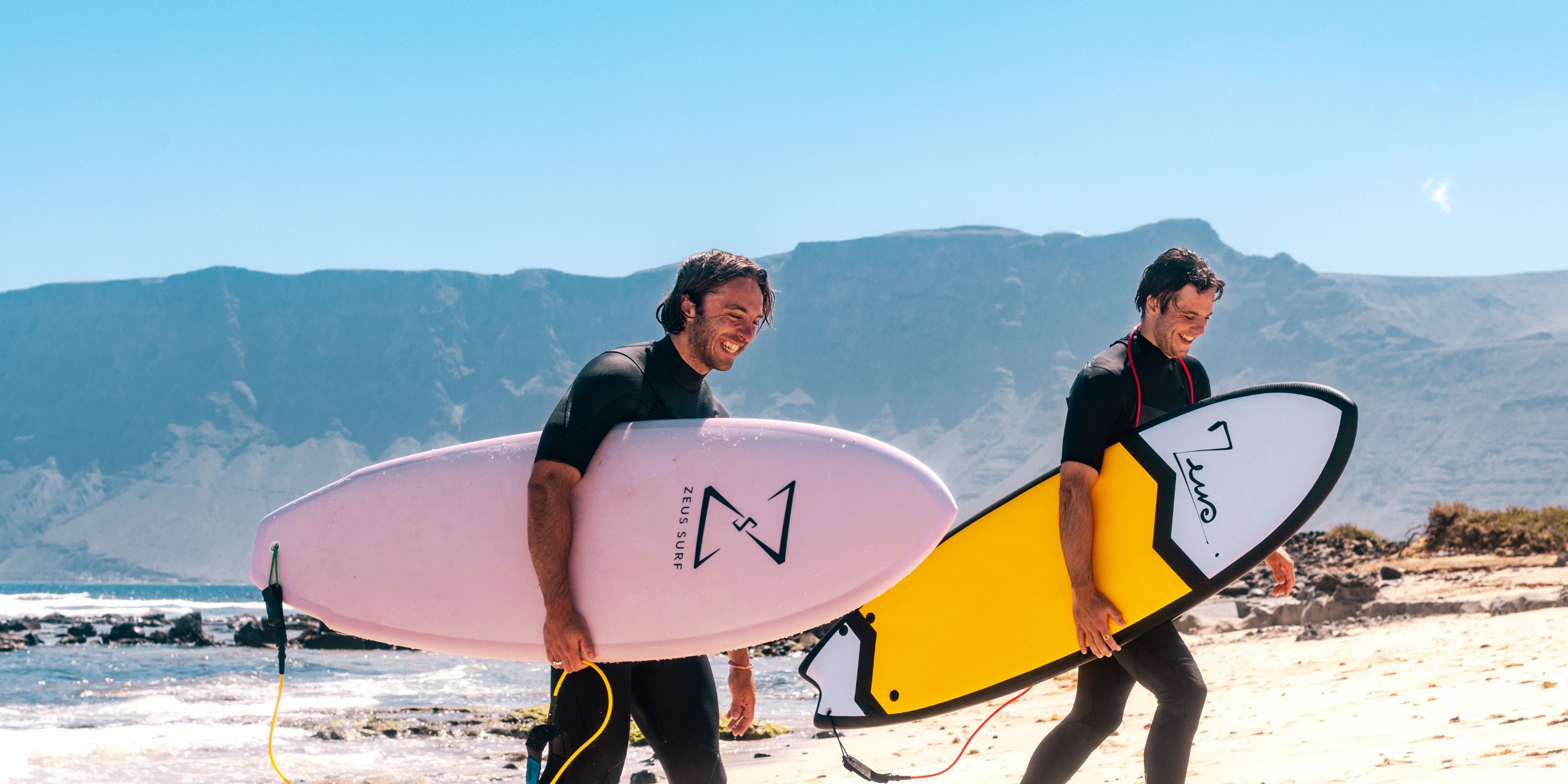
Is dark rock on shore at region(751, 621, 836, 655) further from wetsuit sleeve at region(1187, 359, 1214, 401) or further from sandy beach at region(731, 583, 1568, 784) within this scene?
wetsuit sleeve at region(1187, 359, 1214, 401)

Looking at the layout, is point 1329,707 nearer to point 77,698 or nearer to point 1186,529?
point 1186,529

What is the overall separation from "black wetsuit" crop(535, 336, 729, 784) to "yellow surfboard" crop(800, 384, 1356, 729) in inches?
44.7

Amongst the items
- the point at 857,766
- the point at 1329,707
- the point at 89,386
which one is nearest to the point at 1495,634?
the point at 1329,707

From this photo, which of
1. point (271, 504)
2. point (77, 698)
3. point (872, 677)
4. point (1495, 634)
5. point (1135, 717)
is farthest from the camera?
point (271, 504)

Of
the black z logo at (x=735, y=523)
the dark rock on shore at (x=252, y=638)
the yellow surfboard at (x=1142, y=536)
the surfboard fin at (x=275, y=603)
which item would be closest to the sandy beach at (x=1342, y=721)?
the yellow surfboard at (x=1142, y=536)

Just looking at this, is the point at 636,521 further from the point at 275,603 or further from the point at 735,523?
the point at 275,603

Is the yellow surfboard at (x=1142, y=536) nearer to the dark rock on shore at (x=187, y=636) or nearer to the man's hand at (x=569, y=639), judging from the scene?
the man's hand at (x=569, y=639)

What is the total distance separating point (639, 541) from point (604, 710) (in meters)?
0.36

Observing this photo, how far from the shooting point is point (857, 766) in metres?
3.40

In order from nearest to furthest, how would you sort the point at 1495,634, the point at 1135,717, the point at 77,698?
the point at 1135,717 → the point at 1495,634 → the point at 77,698

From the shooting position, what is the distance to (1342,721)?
16.4 ft

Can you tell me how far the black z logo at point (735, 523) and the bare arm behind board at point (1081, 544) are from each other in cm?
80

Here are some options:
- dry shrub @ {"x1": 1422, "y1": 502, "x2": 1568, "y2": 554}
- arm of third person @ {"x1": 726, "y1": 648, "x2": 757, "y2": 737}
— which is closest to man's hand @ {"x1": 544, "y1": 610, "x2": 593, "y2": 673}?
arm of third person @ {"x1": 726, "y1": 648, "x2": 757, "y2": 737}

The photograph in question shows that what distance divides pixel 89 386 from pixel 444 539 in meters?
145
